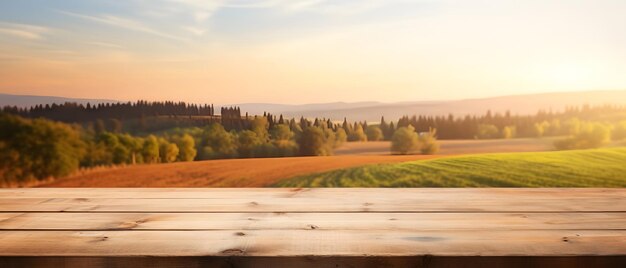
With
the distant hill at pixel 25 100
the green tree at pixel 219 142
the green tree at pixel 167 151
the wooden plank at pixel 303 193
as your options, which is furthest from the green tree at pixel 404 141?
the distant hill at pixel 25 100

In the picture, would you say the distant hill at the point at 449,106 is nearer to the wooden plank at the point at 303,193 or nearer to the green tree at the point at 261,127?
the green tree at the point at 261,127

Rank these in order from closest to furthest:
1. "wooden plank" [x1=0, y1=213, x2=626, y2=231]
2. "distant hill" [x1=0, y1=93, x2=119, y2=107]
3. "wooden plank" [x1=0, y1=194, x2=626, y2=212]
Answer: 1. "wooden plank" [x1=0, y1=213, x2=626, y2=231]
2. "wooden plank" [x1=0, y1=194, x2=626, y2=212]
3. "distant hill" [x1=0, y1=93, x2=119, y2=107]

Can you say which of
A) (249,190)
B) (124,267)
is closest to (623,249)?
(124,267)

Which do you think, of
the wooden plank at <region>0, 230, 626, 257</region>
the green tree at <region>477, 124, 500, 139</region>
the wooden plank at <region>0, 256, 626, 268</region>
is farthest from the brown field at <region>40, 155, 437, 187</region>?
the wooden plank at <region>0, 256, 626, 268</region>

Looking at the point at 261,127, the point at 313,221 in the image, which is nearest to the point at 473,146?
the point at 261,127

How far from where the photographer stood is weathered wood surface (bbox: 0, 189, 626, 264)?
91 cm

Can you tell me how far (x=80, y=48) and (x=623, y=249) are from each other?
9.75ft

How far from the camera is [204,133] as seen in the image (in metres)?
3.32

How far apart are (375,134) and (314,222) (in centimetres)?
226

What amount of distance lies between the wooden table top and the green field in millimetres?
1488

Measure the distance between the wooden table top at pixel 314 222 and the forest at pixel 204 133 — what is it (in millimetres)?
1630

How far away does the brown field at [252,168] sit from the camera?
3.15 metres

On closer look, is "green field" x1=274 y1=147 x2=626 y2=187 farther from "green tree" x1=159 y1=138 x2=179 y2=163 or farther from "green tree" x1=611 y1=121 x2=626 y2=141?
"green tree" x1=159 y1=138 x2=179 y2=163

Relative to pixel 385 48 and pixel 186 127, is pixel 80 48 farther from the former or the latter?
pixel 385 48
